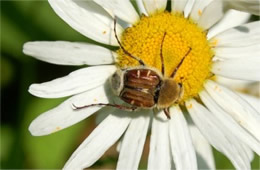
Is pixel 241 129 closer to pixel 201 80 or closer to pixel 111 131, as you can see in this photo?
pixel 201 80

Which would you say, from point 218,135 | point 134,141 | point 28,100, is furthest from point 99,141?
point 28,100

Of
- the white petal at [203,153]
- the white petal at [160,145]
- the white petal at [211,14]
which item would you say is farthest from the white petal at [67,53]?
the white petal at [203,153]

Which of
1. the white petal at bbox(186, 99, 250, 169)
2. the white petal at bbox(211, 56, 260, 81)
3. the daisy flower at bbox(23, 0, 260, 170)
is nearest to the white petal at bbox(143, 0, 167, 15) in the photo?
the daisy flower at bbox(23, 0, 260, 170)

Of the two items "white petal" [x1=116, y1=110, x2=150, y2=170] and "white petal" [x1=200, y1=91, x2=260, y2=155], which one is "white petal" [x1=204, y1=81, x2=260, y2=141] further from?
"white petal" [x1=116, y1=110, x2=150, y2=170]

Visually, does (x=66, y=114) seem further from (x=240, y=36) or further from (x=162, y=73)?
(x=240, y=36)

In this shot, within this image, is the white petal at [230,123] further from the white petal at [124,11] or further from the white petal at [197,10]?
the white petal at [124,11]

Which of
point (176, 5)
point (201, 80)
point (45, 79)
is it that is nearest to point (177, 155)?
point (201, 80)
